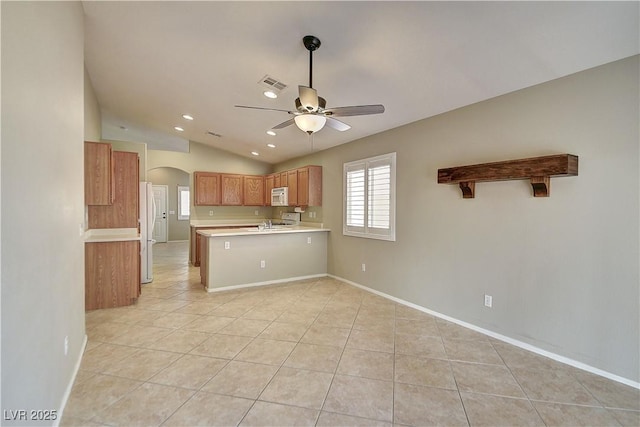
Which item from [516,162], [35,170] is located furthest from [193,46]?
[516,162]

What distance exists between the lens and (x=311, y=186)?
5.66 meters

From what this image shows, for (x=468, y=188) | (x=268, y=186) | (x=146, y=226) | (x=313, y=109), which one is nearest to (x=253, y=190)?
(x=268, y=186)

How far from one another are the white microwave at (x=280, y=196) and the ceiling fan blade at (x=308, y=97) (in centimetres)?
407

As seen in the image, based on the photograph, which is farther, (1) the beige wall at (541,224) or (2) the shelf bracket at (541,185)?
(2) the shelf bracket at (541,185)

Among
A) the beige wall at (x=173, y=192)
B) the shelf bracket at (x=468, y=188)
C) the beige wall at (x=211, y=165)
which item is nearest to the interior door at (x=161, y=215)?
the beige wall at (x=173, y=192)

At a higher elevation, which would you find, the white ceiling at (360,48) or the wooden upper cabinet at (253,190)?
the white ceiling at (360,48)

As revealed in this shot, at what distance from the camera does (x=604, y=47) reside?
2141 mm

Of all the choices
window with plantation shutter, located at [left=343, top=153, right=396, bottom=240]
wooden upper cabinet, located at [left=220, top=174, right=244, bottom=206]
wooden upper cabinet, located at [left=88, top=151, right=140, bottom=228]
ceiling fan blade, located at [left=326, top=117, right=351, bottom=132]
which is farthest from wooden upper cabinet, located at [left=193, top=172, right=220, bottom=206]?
ceiling fan blade, located at [left=326, top=117, right=351, bottom=132]

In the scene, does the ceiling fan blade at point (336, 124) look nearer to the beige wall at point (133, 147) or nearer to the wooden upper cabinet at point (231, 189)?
the beige wall at point (133, 147)

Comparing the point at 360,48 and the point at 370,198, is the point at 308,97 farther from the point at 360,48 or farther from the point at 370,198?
the point at 370,198

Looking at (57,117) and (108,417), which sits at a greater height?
(57,117)

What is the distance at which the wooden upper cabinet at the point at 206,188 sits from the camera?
6.91 metres

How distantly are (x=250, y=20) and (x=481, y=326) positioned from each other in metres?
3.76

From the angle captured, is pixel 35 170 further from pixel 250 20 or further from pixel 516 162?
pixel 516 162
